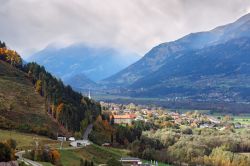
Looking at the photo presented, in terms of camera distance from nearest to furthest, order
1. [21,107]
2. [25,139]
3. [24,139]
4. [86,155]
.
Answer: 1. [24,139]
2. [25,139]
3. [86,155]
4. [21,107]

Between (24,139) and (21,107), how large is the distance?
31234 millimetres

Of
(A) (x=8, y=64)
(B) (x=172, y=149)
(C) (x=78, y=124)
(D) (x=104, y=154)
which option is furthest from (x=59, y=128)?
(A) (x=8, y=64)

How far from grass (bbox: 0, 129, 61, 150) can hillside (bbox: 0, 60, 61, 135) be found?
18.1ft

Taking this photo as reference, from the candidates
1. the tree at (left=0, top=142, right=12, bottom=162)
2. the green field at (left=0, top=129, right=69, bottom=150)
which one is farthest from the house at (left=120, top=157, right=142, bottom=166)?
the tree at (left=0, top=142, right=12, bottom=162)

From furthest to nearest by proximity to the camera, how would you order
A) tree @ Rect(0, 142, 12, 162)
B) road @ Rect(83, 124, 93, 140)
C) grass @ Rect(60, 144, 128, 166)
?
road @ Rect(83, 124, 93, 140) < grass @ Rect(60, 144, 128, 166) < tree @ Rect(0, 142, 12, 162)

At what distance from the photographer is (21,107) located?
429 feet

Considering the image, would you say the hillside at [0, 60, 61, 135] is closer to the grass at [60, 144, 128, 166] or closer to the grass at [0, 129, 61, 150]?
the grass at [0, 129, 61, 150]

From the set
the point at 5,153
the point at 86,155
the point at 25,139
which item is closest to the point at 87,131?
the point at 86,155

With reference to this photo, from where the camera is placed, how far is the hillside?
383 ft

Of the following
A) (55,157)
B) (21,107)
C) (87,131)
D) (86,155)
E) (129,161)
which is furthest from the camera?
(87,131)

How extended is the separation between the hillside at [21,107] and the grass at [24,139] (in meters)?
5.53

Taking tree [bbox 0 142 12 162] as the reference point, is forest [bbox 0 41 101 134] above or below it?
above

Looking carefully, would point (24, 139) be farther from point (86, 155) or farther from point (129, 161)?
point (129, 161)

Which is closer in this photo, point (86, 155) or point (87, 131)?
point (86, 155)
